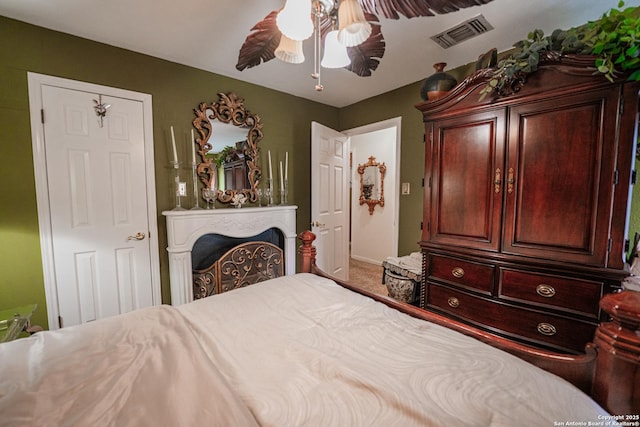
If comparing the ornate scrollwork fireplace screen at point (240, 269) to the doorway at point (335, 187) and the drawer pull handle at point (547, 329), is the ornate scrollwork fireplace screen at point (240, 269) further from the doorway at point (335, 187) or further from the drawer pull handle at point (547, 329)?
the drawer pull handle at point (547, 329)

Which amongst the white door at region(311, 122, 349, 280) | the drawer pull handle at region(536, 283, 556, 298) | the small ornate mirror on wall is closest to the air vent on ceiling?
the white door at region(311, 122, 349, 280)

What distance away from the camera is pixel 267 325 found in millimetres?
1109

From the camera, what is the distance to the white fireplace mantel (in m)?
2.31

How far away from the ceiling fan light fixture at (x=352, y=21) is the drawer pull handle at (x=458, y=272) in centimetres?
156

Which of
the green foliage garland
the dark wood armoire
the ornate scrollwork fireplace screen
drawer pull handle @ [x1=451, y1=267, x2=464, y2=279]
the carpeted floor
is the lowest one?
the carpeted floor

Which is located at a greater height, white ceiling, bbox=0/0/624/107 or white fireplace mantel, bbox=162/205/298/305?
white ceiling, bbox=0/0/624/107

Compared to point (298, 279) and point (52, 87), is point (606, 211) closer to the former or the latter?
point (298, 279)

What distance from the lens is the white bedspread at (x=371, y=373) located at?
637mm

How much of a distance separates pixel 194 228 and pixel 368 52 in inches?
78.8

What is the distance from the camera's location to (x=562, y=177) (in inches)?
56.3

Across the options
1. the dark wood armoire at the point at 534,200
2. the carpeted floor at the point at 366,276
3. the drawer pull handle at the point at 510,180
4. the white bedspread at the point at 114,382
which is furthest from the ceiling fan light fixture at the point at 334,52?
the carpeted floor at the point at 366,276

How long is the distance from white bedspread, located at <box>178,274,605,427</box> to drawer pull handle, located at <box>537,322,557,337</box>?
91 centimetres

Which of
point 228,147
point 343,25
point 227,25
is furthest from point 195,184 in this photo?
point 343,25

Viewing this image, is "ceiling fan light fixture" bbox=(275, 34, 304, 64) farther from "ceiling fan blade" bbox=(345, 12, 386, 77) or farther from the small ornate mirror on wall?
the small ornate mirror on wall
